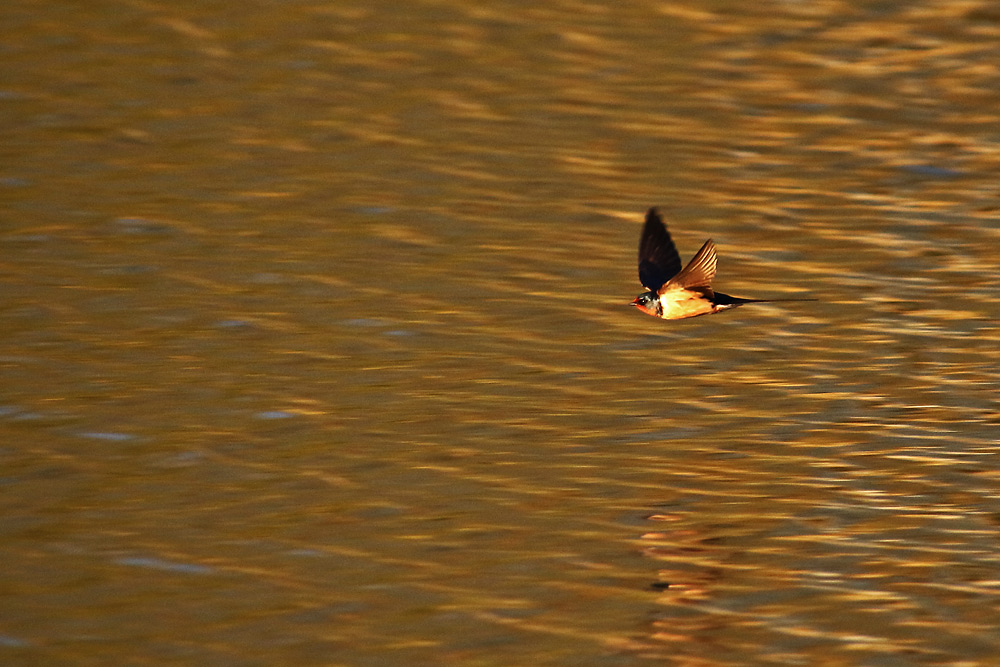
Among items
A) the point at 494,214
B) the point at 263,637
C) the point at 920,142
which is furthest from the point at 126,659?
the point at 920,142

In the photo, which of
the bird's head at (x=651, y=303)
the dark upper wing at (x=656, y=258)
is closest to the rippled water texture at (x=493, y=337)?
the bird's head at (x=651, y=303)

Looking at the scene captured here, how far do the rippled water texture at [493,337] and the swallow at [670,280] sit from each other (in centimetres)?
70

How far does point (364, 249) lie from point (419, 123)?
2.00 metres

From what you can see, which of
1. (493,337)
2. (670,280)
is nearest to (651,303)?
(670,280)

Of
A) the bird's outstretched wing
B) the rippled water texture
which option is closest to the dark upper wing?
the bird's outstretched wing

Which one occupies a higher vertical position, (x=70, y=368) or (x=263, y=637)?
(x=70, y=368)

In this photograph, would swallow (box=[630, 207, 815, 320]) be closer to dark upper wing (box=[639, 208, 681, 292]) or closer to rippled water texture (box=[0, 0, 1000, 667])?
dark upper wing (box=[639, 208, 681, 292])

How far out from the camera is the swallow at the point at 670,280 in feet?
24.3

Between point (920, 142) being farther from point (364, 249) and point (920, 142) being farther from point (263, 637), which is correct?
point (263, 637)

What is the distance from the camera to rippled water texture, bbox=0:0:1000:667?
21.4 ft

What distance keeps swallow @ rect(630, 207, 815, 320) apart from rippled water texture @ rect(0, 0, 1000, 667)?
0.70 m

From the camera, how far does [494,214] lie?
34.7ft

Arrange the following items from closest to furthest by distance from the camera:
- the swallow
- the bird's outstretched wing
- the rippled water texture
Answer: the rippled water texture
the bird's outstretched wing
the swallow

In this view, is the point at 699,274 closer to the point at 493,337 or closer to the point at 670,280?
the point at 670,280
